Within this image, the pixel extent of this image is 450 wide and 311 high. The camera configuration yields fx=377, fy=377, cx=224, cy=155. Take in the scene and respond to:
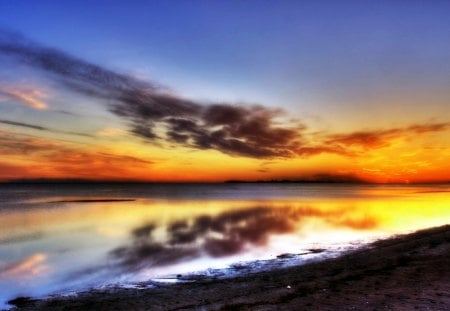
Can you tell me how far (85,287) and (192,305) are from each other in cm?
688

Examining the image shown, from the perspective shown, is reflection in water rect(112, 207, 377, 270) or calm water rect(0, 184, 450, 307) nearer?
calm water rect(0, 184, 450, 307)

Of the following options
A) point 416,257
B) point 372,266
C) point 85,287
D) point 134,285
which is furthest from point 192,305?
point 416,257

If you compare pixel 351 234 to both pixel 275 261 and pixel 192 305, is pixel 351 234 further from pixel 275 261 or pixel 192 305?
pixel 192 305

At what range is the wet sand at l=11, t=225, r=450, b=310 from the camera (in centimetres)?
1007

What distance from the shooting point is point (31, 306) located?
13.3 m

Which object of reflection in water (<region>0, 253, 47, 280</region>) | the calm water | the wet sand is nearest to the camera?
the wet sand

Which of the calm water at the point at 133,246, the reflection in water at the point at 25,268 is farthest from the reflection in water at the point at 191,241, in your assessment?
the reflection in water at the point at 25,268

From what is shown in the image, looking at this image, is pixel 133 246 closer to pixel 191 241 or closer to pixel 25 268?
pixel 191 241

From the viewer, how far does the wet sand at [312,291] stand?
1007cm

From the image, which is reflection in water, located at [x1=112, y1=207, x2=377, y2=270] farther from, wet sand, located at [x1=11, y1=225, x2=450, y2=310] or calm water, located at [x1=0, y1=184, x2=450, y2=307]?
wet sand, located at [x1=11, y1=225, x2=450, y2=310]

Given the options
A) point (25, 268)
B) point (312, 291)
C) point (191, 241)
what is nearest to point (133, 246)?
point (191, 241)

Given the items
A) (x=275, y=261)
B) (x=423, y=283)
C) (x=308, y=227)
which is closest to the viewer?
(x=423, y=283)

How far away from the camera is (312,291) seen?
11.9 m

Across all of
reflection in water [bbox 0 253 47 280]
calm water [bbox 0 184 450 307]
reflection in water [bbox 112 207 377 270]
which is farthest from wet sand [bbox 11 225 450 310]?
reflection in water [bbox 112 207 377 270]
